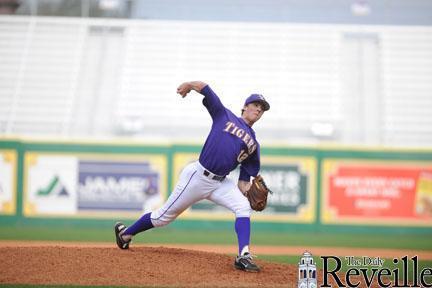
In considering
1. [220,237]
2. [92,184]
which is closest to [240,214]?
[220,237]

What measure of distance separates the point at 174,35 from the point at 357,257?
9.81 metres

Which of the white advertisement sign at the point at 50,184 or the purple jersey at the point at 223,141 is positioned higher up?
the purple jersey at the point at 223,141

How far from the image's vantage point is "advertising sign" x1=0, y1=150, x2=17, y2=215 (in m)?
14.1

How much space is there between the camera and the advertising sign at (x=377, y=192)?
14.4 meters

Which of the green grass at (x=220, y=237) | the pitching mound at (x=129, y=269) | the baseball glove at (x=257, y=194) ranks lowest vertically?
the green grass at (x=220, y=237)

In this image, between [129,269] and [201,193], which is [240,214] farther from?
[129,269]

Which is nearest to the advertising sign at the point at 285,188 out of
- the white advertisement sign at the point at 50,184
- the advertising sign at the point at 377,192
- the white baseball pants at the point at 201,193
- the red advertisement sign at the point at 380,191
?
the advertising sign at the point at 377,192

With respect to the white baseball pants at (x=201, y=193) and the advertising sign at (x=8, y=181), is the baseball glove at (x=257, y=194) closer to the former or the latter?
the white baseball pants at (x=201, y=193)

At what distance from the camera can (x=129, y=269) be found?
265 inches

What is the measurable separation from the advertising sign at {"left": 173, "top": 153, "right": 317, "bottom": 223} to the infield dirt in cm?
660

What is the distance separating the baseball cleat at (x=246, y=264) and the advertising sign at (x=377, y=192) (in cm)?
765

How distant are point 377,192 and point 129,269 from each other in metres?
8.77

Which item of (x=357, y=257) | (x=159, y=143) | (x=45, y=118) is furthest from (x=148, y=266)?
(x=45, y=118)

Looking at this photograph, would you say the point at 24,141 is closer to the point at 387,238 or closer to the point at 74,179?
the point at 74,179
